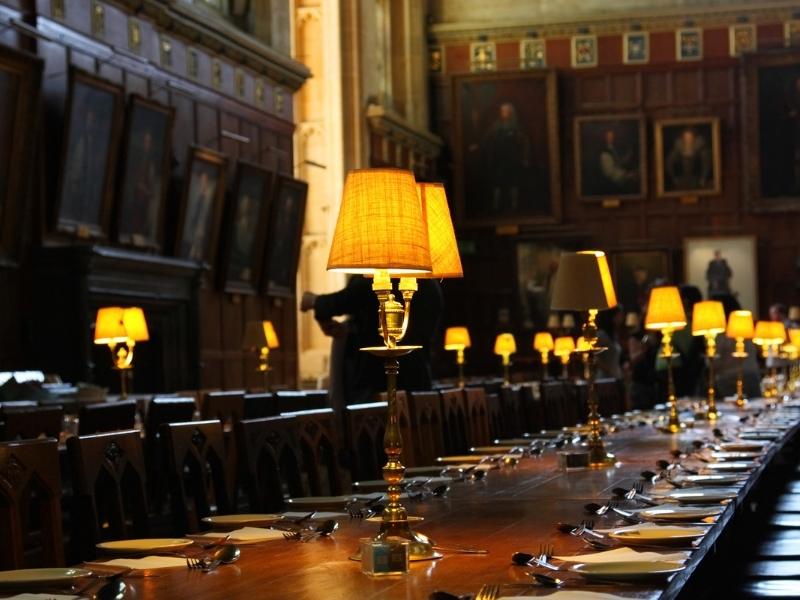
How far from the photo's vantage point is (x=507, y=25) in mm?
24906

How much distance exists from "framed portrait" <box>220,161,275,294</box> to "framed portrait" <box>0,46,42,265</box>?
4.42m

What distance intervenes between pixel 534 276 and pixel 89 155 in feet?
45.5

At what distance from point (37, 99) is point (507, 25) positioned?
15.1 meters

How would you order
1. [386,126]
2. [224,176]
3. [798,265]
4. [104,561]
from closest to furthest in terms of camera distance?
[104,561], [224,176], [386,126], [798,265]

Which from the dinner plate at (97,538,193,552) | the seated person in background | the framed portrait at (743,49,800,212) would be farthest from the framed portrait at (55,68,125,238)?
the framed portrait at (743,49,800,212)

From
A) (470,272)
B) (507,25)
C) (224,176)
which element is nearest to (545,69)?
(507,25)

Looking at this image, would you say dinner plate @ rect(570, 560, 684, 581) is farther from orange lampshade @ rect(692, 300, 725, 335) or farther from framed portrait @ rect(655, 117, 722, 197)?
framed portrait @ rect(655, 117, 722, 197)

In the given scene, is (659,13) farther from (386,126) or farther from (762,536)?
(762,536)

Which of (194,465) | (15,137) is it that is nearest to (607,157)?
(15,137)

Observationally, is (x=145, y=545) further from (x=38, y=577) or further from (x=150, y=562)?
(x=38, y=577)

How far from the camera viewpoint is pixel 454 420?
7684 mm

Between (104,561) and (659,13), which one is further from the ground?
(659,13)

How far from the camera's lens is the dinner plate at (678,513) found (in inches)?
142

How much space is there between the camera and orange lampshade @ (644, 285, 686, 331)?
302 inches
